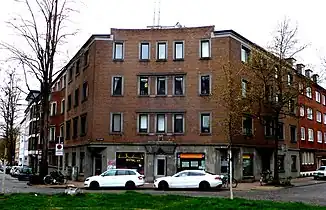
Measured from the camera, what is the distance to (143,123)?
1518 inches

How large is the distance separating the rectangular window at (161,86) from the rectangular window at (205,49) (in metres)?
4.04

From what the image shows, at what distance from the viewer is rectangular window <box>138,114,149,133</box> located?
3838 cm

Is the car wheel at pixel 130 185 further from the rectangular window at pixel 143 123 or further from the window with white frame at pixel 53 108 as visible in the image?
the window with white frame at pixel 53 108

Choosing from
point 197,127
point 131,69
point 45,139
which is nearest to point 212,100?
point 197,127

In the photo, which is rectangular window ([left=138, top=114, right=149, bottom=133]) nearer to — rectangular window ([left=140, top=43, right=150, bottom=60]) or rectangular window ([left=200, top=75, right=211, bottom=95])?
rectangular window ([left=140, top=43, right=150, bottom=60])

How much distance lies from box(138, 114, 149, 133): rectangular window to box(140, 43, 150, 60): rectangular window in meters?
5.25

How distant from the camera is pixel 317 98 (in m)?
62.9

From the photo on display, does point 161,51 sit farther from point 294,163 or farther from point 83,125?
point 294,163

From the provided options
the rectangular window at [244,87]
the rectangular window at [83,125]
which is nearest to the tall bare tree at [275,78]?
the rectangular window at [244,87]

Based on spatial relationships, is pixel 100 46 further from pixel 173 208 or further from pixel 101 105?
pixel 173 208

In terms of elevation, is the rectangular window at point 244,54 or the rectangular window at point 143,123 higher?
the rectangular window at point 244,54

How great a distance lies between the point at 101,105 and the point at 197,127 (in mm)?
8805

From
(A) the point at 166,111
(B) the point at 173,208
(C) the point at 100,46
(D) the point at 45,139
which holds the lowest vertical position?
(B) the point at 173,208

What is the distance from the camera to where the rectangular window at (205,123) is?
1476 inches
